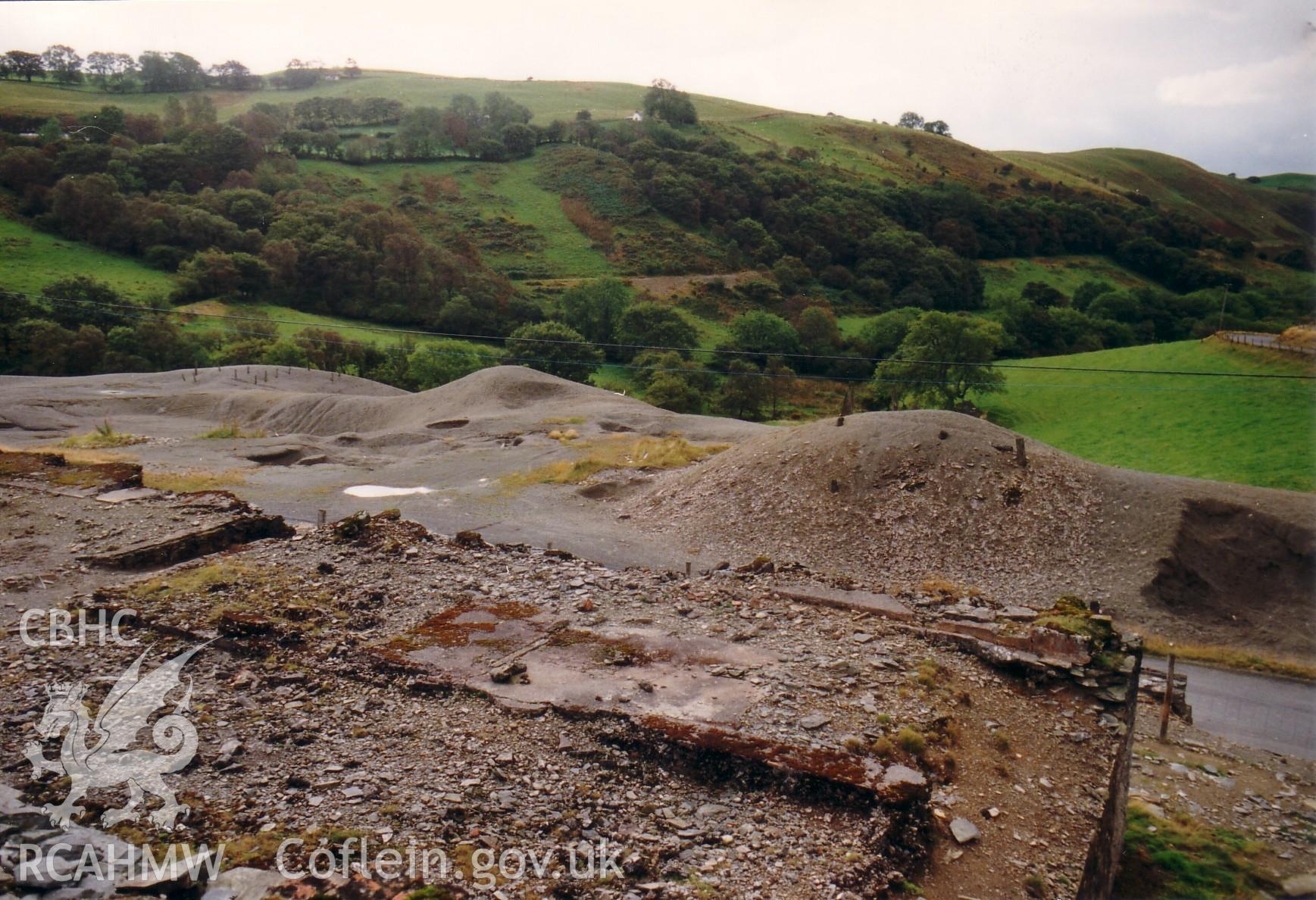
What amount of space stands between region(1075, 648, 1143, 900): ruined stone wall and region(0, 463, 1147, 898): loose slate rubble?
7.7 inches

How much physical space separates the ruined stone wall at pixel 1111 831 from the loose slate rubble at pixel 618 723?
0.20 metres

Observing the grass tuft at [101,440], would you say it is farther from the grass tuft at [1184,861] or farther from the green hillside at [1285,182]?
the green hillside at [1285,182]

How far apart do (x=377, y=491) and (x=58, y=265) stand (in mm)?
52214

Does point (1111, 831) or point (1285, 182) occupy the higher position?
point (1285, 182)

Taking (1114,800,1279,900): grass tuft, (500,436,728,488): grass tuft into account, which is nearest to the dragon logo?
(1114,800,1279,900): grass tuft

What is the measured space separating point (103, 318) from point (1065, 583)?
60084mm

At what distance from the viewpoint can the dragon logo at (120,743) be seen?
6.38 metres

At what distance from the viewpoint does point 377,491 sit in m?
25.5

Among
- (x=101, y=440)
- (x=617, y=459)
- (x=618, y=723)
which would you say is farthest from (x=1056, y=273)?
(x=618, y=723)

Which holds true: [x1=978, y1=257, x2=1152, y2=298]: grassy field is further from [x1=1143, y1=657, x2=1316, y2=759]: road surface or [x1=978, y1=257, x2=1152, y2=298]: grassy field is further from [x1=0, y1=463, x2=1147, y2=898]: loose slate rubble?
[x1=0, y1=463, x2=1147, y2=898]: loose slate rubble

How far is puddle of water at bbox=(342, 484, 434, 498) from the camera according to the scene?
2488cm

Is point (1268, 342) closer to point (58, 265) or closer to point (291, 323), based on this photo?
point (291, 323)

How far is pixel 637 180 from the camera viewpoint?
325 ft

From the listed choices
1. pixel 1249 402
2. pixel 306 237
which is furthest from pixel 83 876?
pixel 306 237
